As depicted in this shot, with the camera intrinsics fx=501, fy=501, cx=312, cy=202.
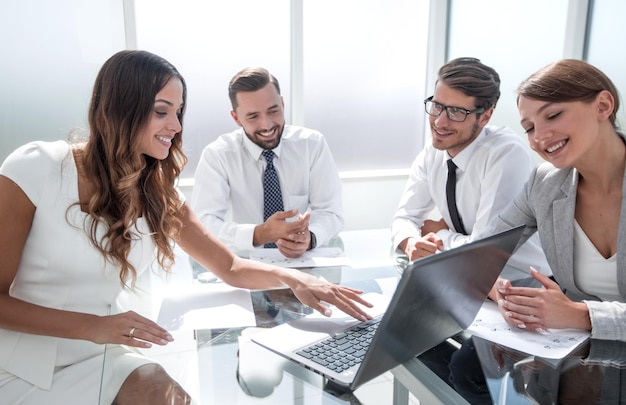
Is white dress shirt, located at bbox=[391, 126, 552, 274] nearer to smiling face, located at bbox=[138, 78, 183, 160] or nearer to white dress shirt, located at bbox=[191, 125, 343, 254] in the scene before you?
white dress shirt, located at bbox=[191, 125, 343, 254]

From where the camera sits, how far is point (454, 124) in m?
2.26

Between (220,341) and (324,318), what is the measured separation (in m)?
0.28

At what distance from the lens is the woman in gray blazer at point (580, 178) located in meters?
1.48

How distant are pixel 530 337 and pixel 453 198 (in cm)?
118

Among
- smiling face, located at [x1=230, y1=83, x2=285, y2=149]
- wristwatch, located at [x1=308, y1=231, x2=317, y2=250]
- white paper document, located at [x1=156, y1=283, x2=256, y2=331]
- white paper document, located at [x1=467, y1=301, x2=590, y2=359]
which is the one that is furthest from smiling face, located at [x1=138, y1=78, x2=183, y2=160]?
white paper document, located at [x1=467, y1=301, x2=590, y2=359]

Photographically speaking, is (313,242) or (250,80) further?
(250,80)

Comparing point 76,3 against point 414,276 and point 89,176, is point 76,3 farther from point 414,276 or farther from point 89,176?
point 414,276

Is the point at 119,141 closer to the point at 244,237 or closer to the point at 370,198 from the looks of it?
the point at 244,237

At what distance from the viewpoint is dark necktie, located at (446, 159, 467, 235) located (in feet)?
7.62

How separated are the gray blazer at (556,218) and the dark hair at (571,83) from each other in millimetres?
259

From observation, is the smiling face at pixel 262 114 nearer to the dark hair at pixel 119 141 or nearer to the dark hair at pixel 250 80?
the dark hair at pixel 250 80

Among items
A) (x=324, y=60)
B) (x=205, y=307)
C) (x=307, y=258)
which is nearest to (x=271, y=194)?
(x=307, y=258)

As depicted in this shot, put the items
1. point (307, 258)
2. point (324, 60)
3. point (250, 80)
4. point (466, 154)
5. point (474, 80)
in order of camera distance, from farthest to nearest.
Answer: point (324, 60) → point (250, 80) → point (466, 154) → point (474, 80) → point (307, 258)

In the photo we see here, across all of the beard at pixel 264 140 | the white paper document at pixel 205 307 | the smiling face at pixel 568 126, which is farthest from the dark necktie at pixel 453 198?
the white paper document at pixel 205 307
